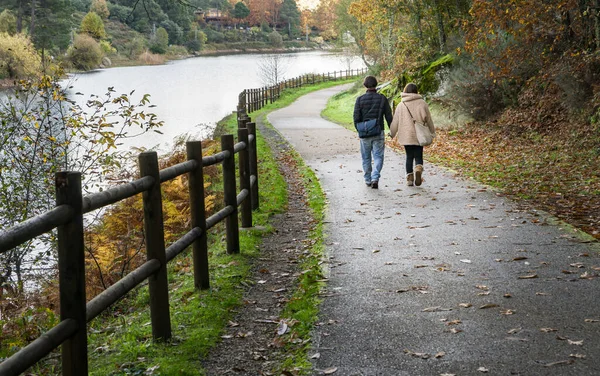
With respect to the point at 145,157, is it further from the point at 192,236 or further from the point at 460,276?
the point at 460,276

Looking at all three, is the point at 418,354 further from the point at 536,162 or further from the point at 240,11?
the point at 240,11

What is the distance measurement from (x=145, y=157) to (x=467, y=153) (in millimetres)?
13397

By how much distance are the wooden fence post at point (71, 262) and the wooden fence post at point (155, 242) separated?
1.14m

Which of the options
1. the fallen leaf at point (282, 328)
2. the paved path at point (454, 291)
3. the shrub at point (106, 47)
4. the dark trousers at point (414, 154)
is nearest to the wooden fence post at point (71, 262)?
the paved path at point (454, 291)

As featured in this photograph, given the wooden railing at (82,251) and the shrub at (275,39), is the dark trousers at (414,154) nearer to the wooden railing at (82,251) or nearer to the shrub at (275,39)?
the wooden railing at (82,251)

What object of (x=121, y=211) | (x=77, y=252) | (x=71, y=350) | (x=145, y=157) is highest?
(x=145, y=157)

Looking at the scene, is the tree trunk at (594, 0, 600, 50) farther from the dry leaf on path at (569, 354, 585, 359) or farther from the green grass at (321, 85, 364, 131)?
the dry leaf on path at (569, 354, 585, 359)

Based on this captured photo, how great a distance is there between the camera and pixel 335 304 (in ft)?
19.8

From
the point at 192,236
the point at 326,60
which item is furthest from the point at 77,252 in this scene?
the point at 326,60

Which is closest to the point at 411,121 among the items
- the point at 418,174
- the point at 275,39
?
the point at 418,174

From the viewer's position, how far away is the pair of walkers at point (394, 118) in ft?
39.4

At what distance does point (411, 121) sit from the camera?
12.2m

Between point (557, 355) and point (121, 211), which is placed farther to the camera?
point (121, 211)

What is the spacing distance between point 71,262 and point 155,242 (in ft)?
4.35
